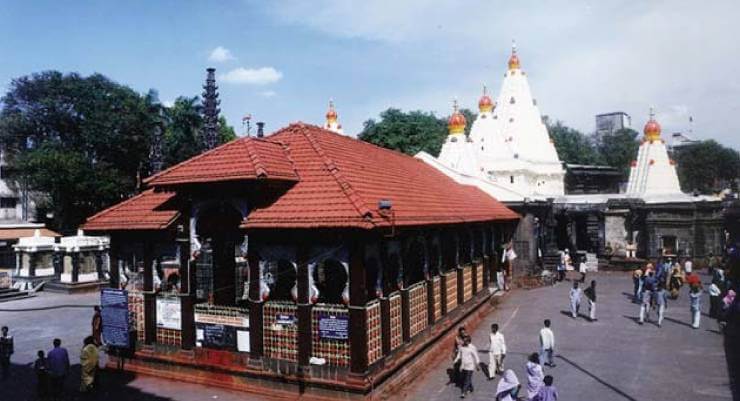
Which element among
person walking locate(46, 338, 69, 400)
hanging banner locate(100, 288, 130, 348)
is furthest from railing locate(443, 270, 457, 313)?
person walking locate(46, 338, 69, 400)

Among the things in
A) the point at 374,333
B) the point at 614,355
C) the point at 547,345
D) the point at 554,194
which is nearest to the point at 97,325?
the point at 374,333

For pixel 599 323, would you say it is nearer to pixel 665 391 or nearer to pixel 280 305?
pixel 665 391

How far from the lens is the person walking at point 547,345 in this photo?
1275 cm

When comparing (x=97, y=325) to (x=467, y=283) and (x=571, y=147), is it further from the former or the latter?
(x=571, y=147)

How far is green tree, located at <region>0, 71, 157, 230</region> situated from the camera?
41.7 m

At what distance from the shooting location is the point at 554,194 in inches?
1638

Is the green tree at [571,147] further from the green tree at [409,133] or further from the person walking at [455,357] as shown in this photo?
the person walking at [455,357]

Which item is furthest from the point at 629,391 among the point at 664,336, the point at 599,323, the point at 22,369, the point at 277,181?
the point at 22,369

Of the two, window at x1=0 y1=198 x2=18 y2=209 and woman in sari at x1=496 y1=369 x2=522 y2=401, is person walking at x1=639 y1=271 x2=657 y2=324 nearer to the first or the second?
woman in sari at x1=496 y1=369 x2=522 y2=401

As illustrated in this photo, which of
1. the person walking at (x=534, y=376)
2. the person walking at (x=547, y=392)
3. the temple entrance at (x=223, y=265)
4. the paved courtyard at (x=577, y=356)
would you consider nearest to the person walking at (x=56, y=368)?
the paved courtyard at (x=577, y=356)

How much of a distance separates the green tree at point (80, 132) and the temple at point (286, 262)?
103 feet

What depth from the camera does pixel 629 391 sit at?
1122 centimetres

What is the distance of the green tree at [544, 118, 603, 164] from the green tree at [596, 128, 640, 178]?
1.71 meters

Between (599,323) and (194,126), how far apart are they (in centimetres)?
3916
